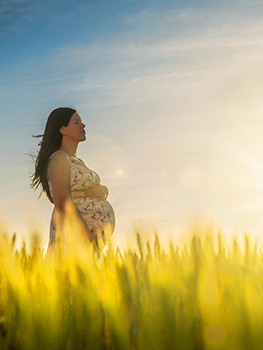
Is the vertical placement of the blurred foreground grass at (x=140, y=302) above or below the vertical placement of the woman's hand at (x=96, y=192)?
below

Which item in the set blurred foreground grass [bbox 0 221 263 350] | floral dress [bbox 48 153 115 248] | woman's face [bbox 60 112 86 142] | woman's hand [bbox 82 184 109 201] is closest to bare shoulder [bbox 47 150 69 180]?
floral dress [bbox 48 153 115 248]

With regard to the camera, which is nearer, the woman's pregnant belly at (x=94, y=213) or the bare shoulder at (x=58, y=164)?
the bare shoulder at (x=58, y=164)

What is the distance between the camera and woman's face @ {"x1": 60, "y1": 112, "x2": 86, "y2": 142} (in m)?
5.50

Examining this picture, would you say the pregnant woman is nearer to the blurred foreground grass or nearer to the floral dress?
the floral dress

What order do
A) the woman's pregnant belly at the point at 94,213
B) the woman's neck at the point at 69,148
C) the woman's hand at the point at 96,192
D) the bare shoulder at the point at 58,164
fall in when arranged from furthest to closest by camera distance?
the woman's neck at the point at 69,148
the woman's hand at the point at 96,192
the woman's pregnant belly at the point at 94,213
the bare shoulder at the point at 58,164

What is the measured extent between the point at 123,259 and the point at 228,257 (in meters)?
0.49

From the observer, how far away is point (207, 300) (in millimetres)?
1343

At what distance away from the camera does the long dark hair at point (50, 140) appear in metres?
5.51

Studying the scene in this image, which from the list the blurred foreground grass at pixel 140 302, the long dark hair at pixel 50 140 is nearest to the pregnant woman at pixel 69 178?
the long dark hair at pixel 50 140

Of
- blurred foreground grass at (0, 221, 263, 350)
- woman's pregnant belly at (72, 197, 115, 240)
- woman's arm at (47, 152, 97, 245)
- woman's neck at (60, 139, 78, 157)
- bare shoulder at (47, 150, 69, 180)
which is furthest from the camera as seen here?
woman's neck at (60, 139, 78, 157)

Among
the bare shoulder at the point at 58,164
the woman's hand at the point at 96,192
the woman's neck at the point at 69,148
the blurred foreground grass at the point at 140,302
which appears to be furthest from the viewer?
the woman's neck at the point at 69,148

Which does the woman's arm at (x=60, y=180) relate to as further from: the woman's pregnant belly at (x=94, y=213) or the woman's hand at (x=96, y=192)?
the woman's hand at (x=96, y=192)

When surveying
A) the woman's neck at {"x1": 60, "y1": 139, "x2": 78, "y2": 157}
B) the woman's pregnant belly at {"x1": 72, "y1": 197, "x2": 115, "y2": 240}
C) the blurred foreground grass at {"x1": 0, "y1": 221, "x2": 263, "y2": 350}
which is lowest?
the blurred foreground grass at {"x1": 0, "y1": 221, "x2": 263, "y2": 350}

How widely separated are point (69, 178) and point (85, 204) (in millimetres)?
430
